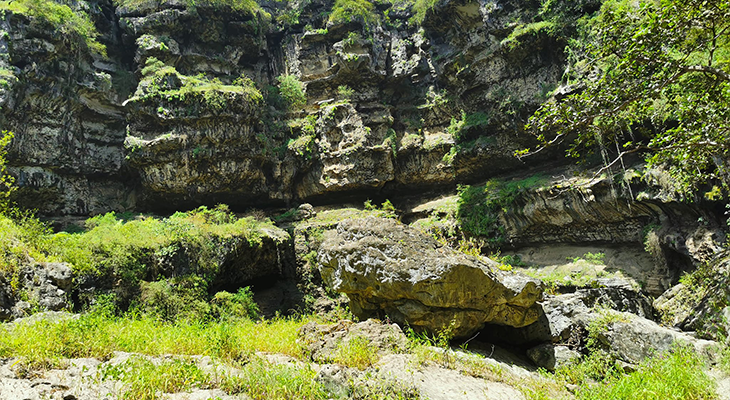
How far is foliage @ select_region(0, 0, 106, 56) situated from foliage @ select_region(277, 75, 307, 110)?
939cm

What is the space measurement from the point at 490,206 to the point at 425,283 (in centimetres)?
1101

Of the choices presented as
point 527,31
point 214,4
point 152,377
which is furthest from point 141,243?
point 527,31

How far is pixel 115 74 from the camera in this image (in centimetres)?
1869

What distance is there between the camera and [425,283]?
6.66 meters

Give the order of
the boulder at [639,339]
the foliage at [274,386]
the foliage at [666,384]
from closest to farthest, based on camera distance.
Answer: the foliage at [274,386] → the foliage at [666,384] → the boulder at [639,339]

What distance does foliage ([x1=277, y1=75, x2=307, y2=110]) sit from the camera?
2050 centimetres

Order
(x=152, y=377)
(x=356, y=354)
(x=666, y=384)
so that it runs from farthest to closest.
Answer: (x=356, y=354) → (x=666, y=384) → (x=152, y=377)

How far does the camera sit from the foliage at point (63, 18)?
15086 millimetres

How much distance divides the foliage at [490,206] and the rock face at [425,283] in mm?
8974

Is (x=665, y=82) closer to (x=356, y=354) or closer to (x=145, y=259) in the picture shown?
(x=356, y=354)

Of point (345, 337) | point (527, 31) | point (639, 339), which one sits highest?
point (527, 31)

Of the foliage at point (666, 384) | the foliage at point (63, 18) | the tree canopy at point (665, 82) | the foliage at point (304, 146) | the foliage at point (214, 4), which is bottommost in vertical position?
the foliage at point (666, 384)

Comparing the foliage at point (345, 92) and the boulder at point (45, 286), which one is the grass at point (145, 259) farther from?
the foliage at point (345, 92)

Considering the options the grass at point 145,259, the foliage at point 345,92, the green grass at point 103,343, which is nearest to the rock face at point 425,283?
the green grass at point 103,343
